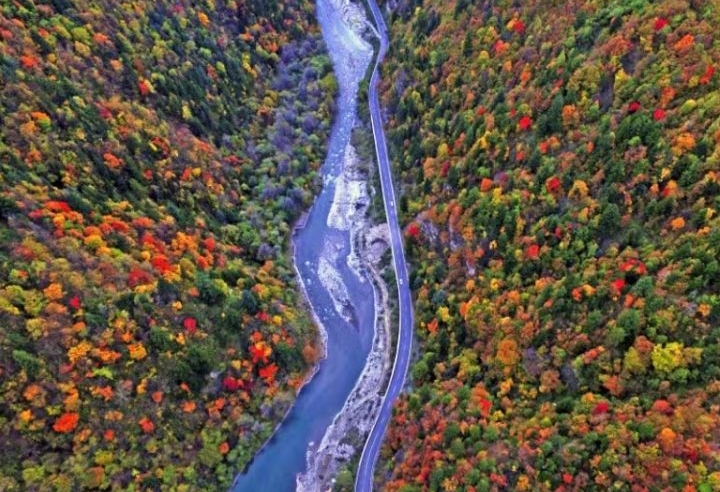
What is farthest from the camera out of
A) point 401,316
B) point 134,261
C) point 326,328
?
point 326,328

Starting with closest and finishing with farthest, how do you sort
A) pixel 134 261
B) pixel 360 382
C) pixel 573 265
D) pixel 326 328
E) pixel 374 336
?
pixel 573 265
pixel 134 261
pixel 360 382
pixel 374 336
pixel 326 328

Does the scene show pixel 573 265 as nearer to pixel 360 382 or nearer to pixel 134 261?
pixel 360 382

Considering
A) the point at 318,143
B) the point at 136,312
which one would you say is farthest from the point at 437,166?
the point at 136,312

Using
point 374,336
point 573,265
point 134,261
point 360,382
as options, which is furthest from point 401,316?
point 134,261

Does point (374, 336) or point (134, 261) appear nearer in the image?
point (134, 261)

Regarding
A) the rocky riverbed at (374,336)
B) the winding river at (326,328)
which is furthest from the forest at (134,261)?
the rocky riverbed at (374,336)

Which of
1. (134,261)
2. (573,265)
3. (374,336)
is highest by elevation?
(134,261)

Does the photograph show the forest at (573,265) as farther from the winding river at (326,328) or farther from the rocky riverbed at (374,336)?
the winding river at (326,328)

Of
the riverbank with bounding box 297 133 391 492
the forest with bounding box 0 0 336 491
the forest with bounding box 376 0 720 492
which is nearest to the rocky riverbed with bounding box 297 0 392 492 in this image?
the riverbank with bounding box 297 133 391 492
